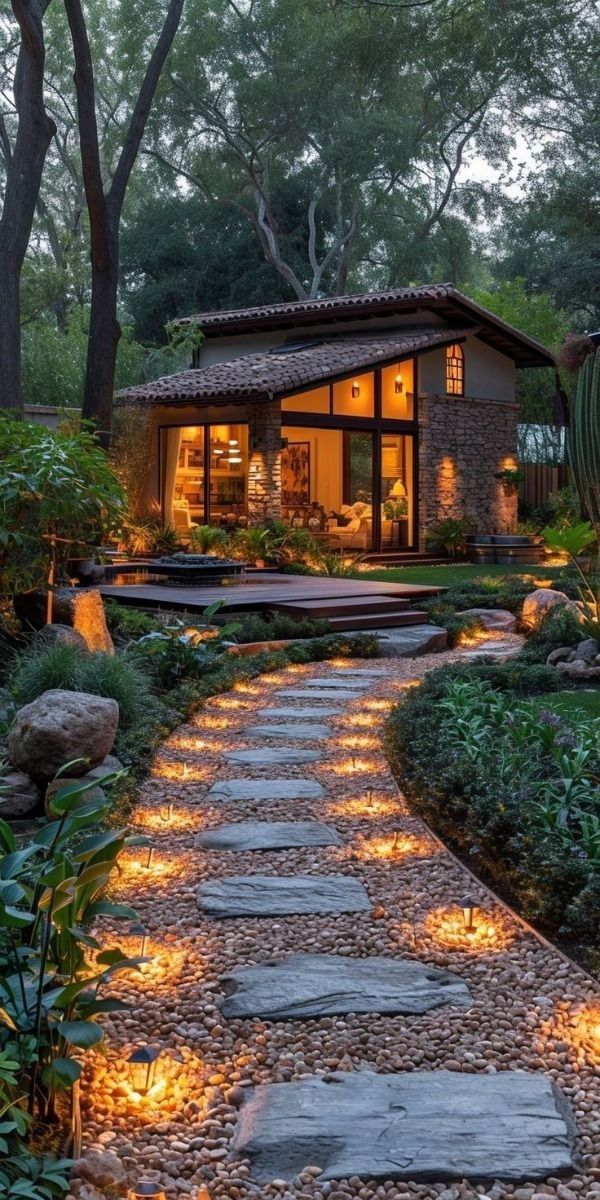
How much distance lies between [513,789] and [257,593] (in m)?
7.81

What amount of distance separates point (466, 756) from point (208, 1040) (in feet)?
7.91

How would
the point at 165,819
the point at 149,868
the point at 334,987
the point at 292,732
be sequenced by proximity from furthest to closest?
the point at 292,732 → the point at 165,819 → the point at 149,868 → the point at 334,987

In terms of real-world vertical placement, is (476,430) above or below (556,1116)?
above

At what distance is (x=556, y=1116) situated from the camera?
2.49 meters

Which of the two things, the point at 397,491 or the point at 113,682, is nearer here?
the point at 113,682

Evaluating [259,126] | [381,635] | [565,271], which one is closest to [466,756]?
[381,635]

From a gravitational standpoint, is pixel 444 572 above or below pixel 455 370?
below

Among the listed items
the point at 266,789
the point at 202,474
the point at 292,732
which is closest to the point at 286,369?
the point at 202,474

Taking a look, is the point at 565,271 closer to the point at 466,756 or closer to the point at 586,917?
the point at 466,756

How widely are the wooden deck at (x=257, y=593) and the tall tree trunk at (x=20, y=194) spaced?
247cm

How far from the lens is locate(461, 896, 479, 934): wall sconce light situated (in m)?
3.53

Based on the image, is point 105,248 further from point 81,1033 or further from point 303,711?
point 81,1033

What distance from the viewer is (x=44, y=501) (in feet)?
23.6

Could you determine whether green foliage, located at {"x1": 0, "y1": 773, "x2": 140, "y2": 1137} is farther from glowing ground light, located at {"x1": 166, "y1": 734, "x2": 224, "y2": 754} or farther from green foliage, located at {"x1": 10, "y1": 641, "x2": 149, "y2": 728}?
glowing ground light, located at {"x1": 166, "y1": 734, "x2": 224, "y2": 754}
